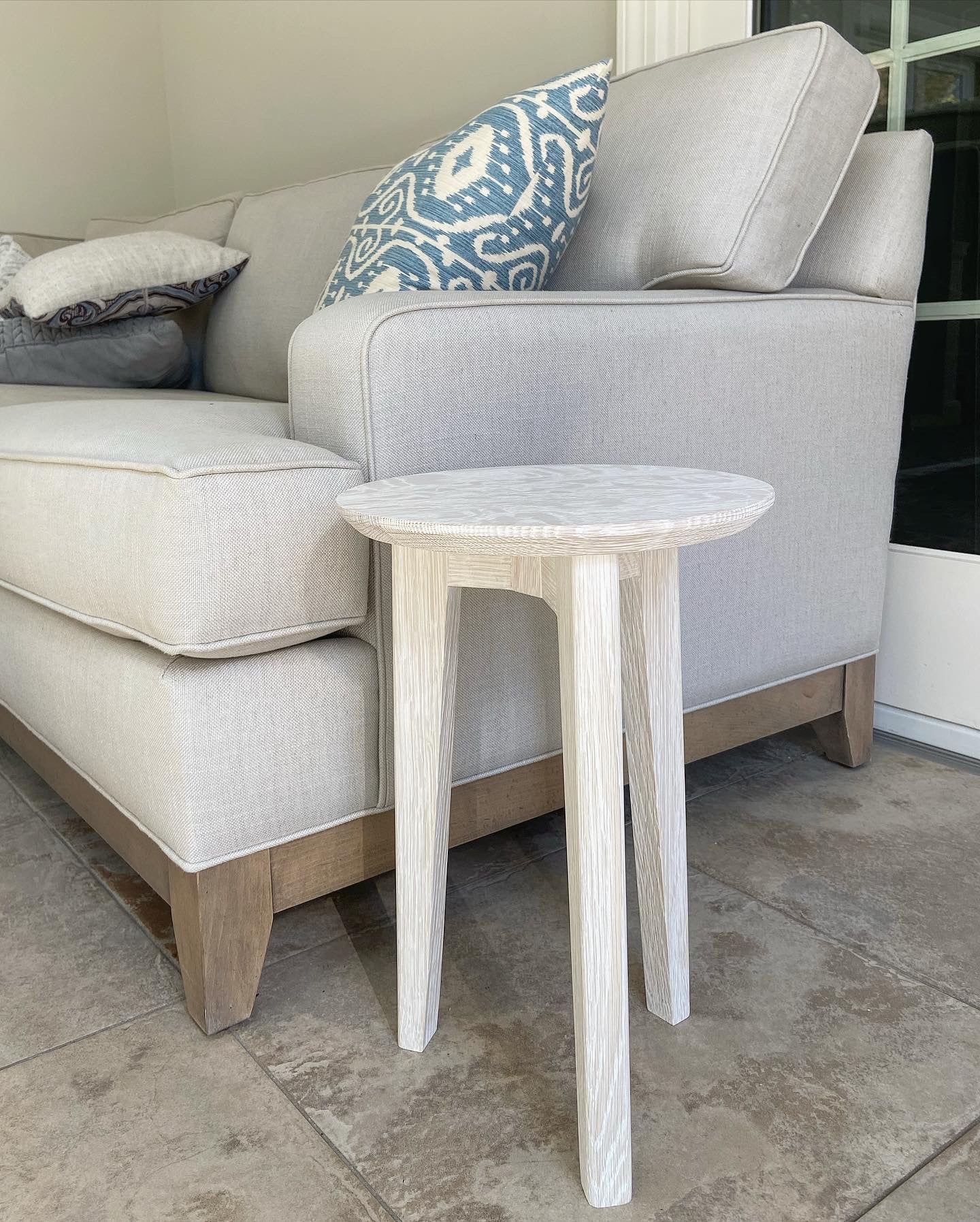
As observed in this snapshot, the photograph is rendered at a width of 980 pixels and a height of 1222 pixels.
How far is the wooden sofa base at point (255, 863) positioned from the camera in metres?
0.91

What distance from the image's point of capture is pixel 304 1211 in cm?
74

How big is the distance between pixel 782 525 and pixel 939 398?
0.40m

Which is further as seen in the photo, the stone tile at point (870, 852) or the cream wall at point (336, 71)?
the cream wall at point (336, 71)

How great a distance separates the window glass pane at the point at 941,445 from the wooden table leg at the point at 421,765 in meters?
0.91

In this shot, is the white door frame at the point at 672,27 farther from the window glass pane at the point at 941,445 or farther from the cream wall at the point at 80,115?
the cream wall at the point at 80,115

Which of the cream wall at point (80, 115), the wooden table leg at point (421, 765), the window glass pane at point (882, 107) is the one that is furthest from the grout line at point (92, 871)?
the cream wall at point (80, 115)

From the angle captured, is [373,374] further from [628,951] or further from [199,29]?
[199,29]

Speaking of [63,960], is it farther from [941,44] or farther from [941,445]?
[941,44]

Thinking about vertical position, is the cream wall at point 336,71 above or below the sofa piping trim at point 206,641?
above

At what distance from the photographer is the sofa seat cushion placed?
833 mm

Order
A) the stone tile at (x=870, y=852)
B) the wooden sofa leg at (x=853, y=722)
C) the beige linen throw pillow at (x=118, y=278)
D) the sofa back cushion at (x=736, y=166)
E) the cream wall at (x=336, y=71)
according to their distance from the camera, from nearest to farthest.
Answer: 1. the stone tile at (x=870, y=852)
2. the sofa back cushion at (x=736, y=166)
3. the wooden sofa leg at (x=853, y=722)
4. the beige linen throw pillow at (x=118, y=278)
5. the cream wall at (x=336, y=71)

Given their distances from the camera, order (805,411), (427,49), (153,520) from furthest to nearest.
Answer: (427,49), (805,411), (153,520)

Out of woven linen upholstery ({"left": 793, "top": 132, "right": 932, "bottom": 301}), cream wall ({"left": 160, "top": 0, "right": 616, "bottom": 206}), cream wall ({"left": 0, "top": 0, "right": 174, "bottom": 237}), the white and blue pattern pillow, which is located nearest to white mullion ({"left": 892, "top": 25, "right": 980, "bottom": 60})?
woven linen upholstery ({"left": 793, "top": 132, "right": 932, "bottom": 301})

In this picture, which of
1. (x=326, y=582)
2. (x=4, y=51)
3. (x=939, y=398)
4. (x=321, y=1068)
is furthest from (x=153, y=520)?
(x=4, y=51)
